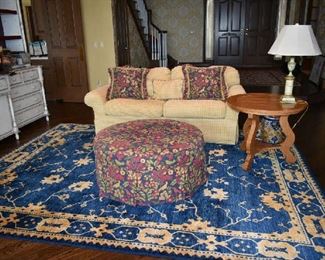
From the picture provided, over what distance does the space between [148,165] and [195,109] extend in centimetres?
137

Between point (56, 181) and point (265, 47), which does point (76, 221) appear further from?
point (265, 47)

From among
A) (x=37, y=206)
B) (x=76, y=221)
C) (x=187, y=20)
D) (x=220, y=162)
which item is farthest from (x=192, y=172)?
(x=187, y=20)

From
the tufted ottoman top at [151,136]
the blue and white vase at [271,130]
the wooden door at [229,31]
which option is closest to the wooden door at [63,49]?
the tufted ottoman top at [151,136]

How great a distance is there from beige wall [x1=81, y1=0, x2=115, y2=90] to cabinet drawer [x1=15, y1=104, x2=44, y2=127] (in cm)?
150

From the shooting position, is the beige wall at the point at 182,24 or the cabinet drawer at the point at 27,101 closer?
the cabinet drawer at the point at 27,101

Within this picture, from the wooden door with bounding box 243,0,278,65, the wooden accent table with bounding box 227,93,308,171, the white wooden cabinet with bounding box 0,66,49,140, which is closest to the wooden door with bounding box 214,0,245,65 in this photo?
the wooden door with bounding box 243,0,278,65

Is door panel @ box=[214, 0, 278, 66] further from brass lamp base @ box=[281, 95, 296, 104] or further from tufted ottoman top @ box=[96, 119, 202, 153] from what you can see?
tufted ottoman top @ box=[96, 119, 202, 153]

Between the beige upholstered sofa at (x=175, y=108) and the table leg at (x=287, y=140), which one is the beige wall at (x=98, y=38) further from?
the table leg at (x=287, y=140)

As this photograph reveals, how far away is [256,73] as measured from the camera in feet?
30.6

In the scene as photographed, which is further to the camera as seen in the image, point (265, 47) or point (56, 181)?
point (265, 47)

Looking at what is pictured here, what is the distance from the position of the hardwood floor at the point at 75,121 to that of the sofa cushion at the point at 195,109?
107cm

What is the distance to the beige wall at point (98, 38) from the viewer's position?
5.68 meters

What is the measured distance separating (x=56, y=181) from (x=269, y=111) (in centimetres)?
212

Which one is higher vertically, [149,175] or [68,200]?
[149,175]
